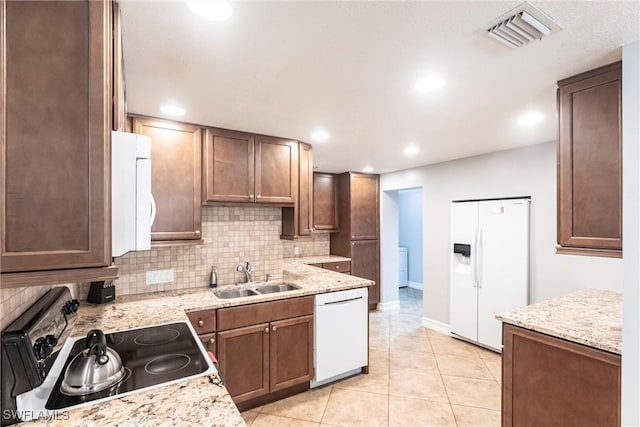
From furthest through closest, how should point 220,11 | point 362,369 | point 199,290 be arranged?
point 362,369 < point 199,290 < point 220,11

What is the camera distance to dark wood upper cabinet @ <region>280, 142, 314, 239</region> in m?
3.25

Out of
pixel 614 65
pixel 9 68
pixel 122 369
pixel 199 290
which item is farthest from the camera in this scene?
pixel 199 290

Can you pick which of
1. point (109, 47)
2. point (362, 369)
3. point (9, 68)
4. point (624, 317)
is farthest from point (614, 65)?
point (362, 369)

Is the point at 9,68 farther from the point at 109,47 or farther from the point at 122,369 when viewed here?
the point at 122,369

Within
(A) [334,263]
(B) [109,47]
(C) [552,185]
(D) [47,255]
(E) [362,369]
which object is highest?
(B) [109,47]

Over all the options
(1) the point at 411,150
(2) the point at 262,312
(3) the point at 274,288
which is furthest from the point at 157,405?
(1) the point at 411,150

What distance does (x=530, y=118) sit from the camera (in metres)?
2.49

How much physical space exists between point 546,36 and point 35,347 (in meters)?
2.37

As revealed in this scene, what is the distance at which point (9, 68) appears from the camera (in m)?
0.80

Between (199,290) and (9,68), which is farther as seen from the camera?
(199,290)

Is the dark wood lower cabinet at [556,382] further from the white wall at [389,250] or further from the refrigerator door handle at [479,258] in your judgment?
the white wall at [389,250]

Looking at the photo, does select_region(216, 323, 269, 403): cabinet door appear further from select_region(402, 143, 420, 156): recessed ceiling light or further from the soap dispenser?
select_region(402, 143, 420, 156): recessed ceiling light

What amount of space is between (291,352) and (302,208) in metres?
1.40

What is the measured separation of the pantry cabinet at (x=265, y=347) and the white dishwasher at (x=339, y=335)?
0.28 ft
